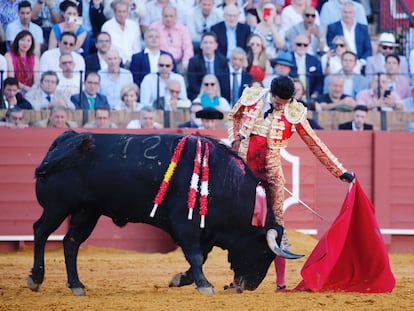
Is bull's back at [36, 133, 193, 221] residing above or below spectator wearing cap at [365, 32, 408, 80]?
below

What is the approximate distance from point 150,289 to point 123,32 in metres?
4.78

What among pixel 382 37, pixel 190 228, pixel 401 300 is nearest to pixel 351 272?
pixel 401 300

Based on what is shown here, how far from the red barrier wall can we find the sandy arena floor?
0.75 ft

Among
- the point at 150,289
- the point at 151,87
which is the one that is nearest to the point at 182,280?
the point at 150,289

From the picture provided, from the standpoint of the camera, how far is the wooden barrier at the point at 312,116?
36.1ft

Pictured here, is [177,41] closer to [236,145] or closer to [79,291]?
[236,145]

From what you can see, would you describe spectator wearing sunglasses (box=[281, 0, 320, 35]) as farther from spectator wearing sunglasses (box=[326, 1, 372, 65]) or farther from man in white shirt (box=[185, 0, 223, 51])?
man in white shirt (box=[185, 0, 223, 51])

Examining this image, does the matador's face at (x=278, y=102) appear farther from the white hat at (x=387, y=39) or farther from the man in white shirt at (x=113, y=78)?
the white hat at (x=387, y=39)

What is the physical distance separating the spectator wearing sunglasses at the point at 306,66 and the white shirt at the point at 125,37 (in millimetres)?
1790

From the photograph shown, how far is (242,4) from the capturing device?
12.7 m

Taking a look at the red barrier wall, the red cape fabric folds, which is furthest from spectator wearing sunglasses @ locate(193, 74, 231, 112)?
the red cape fabric folds

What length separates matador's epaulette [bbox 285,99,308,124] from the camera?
7.19m

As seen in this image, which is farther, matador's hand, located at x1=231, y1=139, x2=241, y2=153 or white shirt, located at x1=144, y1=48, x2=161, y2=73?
white shirt, located at x1=144, y1=48, x2=161, y2=73

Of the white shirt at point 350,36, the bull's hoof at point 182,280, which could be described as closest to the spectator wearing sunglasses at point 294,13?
the white shirt at point 350,36
